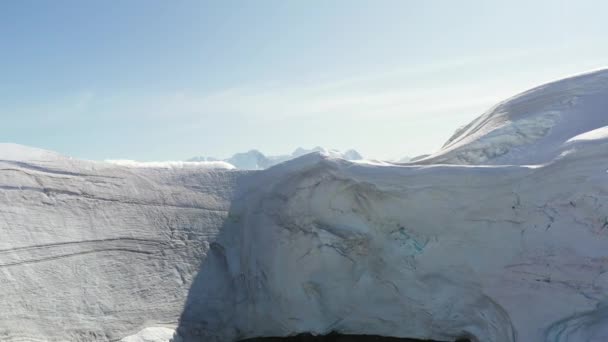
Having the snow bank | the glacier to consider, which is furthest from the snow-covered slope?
the snow bank

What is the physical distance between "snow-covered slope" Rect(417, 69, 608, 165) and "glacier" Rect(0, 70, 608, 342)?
27 millimetres

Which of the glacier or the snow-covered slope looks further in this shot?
the snow-covered slope

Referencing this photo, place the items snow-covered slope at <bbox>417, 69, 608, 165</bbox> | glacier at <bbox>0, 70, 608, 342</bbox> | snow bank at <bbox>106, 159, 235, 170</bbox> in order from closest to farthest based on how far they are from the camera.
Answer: glacier at <bbox>0, 70, 608, 342</bbox> → snow-covered slope at <bbox>417, 69, 608, 165</bbox> → snow bank at <bbox>106, 159, 235, 170</bbox>

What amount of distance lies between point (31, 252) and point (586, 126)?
6.05m

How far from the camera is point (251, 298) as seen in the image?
4621 mm

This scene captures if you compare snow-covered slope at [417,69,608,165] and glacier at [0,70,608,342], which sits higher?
snow-covered slope at [417,69,608,165]

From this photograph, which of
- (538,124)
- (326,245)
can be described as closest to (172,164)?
(326,245)

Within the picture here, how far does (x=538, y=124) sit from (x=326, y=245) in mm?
2973

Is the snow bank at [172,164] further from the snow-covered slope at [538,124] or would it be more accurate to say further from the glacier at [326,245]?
the snow-covered slope at [538,124]

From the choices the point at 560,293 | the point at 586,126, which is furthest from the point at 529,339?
the point at 586,126

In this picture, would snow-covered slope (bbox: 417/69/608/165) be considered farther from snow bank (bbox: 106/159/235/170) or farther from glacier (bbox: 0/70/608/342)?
snow bank (bbox: 106/159/235/170)

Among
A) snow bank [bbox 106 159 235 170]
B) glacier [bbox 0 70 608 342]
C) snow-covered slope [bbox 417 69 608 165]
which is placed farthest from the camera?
snow bank [bbox 106 159 235 170]

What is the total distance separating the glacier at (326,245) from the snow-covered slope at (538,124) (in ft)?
0.09

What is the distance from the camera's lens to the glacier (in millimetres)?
3873
